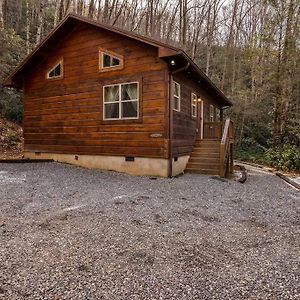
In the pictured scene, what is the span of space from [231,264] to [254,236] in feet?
3.66

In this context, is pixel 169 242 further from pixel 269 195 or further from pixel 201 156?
pixel 201 156

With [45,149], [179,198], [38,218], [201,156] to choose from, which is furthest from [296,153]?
[38,218]

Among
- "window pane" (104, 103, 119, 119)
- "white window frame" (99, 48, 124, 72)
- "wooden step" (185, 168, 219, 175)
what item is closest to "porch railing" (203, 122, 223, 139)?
"wooden step" (185, 168, 219, 175)

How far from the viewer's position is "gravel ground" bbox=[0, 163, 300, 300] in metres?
2.60

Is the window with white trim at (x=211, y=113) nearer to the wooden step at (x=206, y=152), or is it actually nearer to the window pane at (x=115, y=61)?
the wooden step at (x=206, y=152)

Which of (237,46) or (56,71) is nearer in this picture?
(56,71)

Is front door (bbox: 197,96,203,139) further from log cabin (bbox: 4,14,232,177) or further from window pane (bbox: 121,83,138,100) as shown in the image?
window pane (bbox: 121,83,138,100)

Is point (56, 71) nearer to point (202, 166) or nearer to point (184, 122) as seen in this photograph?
point (184, 122)

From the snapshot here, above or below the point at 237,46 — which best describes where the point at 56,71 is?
below

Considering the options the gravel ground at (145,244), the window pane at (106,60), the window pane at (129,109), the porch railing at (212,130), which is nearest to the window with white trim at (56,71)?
the window pane at (106,60)

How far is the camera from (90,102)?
34.7 ft

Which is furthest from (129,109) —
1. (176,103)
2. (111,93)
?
(176,103)

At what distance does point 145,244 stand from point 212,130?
12.0 metres

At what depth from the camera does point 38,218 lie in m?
4.45
